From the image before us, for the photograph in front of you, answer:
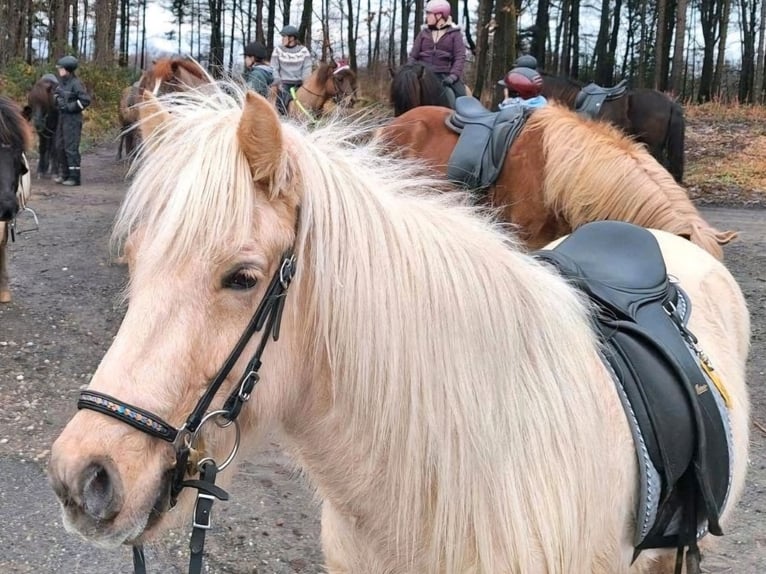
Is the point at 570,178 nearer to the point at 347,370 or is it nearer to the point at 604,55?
the point at 347,370

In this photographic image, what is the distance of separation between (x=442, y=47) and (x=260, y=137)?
8.09 m

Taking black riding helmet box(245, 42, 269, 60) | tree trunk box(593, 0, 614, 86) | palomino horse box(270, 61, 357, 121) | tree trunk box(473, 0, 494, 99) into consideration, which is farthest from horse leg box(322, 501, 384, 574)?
tree trunk box(593, 0, 614, 86)

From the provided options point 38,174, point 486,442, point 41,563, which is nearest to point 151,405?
point 486,442

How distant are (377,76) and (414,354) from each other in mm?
24491

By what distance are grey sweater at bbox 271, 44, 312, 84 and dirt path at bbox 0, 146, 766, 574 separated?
4007mm

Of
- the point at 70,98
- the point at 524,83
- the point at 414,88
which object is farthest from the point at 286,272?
the point at 70,98

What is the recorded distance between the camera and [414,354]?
4.66ft

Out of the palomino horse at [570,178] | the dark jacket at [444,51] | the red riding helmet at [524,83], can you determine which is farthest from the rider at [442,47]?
the palomino horse at [570,178]

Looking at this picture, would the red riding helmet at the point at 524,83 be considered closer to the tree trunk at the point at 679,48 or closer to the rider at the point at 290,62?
the rider at the point at 290,62

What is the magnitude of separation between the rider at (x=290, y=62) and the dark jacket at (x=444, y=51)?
220 centimetres

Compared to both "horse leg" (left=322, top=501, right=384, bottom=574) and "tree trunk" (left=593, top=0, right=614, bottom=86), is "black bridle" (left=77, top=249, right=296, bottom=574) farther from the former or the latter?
"tree trunk" (left=593, top=0, right=614, bottom=86)

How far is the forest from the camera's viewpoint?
59.0 ft

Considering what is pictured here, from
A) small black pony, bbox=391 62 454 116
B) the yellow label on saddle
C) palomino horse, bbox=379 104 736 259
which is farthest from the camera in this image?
small black pony, bbox=391 62 454 116

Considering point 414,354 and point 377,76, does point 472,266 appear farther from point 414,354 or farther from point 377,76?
point 377,76
